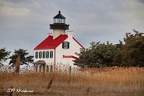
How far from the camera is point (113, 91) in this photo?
20.5 meters

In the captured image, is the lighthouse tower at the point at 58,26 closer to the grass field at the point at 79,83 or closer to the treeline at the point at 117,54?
the treeline at the point at 117,54

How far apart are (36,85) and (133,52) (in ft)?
61.3

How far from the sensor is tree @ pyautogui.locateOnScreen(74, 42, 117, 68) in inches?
1806

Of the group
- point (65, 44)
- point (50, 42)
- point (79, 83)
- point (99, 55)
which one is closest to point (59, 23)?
point (50, 42)

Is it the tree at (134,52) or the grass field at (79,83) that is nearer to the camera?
the grass field at (79,83)

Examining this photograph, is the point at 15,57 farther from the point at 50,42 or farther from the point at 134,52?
the point at 134,52

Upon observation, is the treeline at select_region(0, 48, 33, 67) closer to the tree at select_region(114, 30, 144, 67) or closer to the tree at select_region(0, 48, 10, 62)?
the tree at select_region(0, 48, 10, 62)

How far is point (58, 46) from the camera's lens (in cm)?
6469

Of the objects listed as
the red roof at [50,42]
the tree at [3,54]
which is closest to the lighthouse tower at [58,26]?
the red roof at [50,42]

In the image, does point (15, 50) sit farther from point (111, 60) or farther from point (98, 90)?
point (98, 90)

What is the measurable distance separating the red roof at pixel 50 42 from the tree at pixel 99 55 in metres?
16.0

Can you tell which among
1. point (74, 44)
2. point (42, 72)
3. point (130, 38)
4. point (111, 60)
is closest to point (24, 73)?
point (42, 72)

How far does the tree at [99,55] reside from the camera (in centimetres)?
4588

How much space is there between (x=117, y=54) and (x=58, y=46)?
74.1ft
